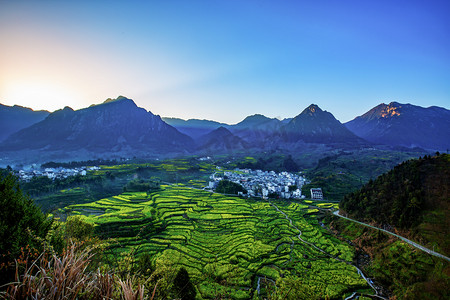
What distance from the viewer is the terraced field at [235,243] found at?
86.7ft

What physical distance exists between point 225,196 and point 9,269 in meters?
67.2

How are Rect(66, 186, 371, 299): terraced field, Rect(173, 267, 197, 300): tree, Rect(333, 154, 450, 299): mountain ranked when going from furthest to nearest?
Rect(66, 186, 371, 299): terraced field → Rect(333, 154, 450, 299): mountain → Rect(173, 267, 197, 300): tree

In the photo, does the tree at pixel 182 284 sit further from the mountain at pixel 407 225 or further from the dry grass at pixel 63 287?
the mountain at pixel 407 225

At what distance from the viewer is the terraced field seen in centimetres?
2644

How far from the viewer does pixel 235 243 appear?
37.8m

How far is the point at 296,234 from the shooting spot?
42.8 metres

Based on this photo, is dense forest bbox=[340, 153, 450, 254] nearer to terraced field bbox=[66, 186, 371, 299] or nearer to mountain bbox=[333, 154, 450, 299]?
mountain bbox=[333, 154, 450, 299]

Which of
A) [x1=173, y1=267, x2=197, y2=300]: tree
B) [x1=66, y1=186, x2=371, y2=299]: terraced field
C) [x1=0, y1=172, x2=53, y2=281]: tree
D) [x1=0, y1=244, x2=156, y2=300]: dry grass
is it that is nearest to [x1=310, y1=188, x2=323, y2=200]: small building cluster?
[x1=66, y1=186, x2=371, y2=299]: terraced field

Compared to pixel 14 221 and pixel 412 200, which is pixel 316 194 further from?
pixel 14 221

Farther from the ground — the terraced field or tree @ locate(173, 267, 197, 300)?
tree @ locate(173, 267, 197, 300)

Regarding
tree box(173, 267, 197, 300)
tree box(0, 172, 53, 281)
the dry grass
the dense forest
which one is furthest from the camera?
the dense forest

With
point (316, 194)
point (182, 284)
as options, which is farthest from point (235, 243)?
point (316, 194)

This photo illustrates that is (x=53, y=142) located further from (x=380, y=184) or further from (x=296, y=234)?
(x=380, y=184)

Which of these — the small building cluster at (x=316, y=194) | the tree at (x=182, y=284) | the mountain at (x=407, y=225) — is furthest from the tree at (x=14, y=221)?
the small building cluster at (x=316, y=194)
